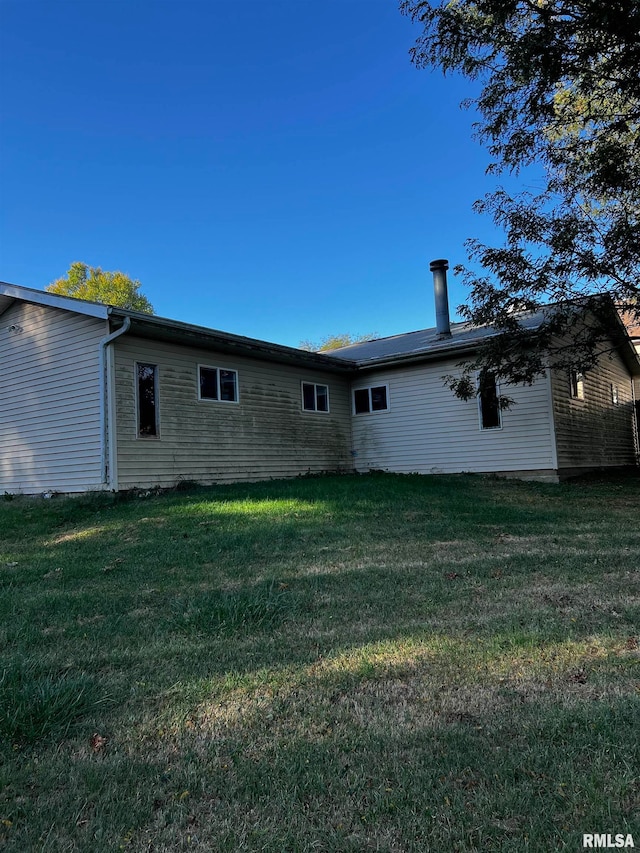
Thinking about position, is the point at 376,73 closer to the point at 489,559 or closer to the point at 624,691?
the point at 489,559

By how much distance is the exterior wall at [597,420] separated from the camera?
41.8 feet

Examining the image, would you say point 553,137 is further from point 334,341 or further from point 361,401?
point 334,341

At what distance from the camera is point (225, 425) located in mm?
12250

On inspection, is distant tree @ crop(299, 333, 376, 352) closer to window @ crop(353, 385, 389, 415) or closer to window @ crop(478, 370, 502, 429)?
window @ crop(353, 385, 389, 415)

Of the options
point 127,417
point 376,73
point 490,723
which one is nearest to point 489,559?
point 490,723

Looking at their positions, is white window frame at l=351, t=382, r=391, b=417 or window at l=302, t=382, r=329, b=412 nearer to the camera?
window at l=302, t=382, r=329, b=412

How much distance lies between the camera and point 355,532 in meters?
6.34

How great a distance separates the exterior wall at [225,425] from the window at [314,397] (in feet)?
0.53

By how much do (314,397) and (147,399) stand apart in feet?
16.7

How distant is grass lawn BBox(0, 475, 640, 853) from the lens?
1666mm

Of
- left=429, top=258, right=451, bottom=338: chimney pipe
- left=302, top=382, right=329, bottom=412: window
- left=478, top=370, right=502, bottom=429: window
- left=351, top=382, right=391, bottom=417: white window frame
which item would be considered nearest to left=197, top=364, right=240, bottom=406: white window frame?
left=302, top=382, right=329, bottom=412: window

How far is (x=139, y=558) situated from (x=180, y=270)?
24733 millimetres

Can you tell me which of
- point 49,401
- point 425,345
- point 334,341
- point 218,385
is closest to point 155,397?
point 218,385

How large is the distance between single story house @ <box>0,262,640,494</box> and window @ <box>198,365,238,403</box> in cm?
3
